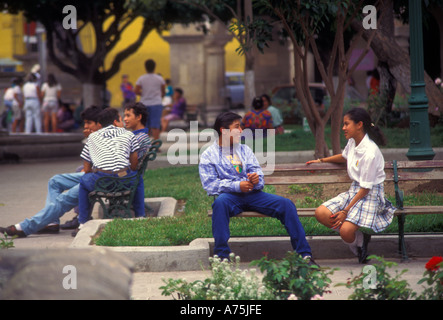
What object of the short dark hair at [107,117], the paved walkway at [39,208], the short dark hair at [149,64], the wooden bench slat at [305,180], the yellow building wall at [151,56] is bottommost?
the paved walkway at [39,208]

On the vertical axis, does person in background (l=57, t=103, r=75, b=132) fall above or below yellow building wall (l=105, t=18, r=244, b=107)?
below

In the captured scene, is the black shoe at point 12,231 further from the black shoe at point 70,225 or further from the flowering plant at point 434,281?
the flowering plant at point 434,281

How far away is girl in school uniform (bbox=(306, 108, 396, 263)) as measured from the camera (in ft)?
21.6

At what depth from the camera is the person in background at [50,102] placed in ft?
76.0

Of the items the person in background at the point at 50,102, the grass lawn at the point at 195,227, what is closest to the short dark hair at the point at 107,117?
the grass lawn at the point at 195,227

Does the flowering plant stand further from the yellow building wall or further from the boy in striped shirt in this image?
the yellow building wall

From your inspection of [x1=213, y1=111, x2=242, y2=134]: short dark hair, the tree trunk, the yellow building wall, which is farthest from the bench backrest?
the yellow building wall

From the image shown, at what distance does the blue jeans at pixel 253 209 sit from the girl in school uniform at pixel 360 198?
28 centimetres

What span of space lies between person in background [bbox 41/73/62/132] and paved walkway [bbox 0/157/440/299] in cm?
613

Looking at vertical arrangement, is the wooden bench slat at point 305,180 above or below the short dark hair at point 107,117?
below
